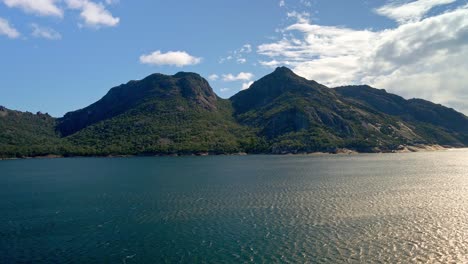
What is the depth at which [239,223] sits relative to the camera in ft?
243

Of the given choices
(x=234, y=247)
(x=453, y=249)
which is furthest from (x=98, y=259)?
(x=453, y=249)

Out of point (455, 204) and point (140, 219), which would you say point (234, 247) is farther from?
point (455, 204)

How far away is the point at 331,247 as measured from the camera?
5766 cm

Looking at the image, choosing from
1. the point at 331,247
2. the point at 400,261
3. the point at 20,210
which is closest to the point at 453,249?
the point at 400,261

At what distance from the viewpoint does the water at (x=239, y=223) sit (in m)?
55.8

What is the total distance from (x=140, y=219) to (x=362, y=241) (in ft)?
156

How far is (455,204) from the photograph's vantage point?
92188 millimetres

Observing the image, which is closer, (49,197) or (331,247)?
(331,247)

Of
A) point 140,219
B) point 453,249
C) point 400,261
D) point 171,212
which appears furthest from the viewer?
point 171,212

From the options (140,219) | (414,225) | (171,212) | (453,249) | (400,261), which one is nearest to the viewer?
(400,261)

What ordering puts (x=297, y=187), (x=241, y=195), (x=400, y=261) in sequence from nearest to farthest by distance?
1. (x=400, y=261)
2. (x=241, y=195)
3. (x=297, y=187)

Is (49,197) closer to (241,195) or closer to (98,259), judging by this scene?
(241,195)

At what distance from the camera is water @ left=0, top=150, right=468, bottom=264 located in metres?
55.8

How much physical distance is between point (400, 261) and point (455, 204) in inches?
2073
